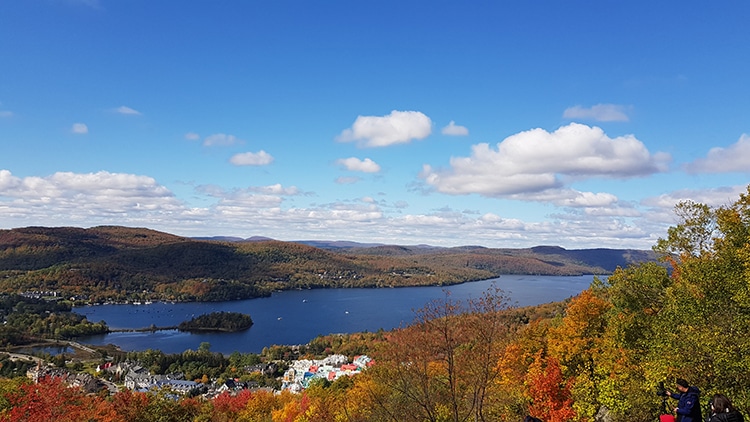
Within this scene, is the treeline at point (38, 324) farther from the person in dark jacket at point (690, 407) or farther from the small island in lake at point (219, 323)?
the person in dark jacket at point (690, 407)

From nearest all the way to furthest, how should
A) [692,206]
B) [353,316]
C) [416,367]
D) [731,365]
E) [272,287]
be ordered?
[731,365] → [416,367] → [692,206] → [353,316] → [272,287]

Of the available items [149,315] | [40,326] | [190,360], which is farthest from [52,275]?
[190,360]

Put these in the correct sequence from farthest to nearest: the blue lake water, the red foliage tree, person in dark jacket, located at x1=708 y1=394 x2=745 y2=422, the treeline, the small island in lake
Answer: the small island in lake
the blue lake water
the treeline
the red foliage tree
person in dark jacket, located at x1=708 y1=394 x2=745 y2=422

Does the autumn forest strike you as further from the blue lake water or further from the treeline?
the treeline

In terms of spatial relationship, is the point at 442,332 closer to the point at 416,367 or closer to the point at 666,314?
the point at 416,367

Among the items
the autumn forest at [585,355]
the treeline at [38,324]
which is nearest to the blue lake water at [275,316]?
the treeline at [38,324]

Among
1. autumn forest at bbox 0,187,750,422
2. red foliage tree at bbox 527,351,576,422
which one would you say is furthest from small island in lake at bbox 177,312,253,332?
red foliage tree at bbox 527,351,576,422

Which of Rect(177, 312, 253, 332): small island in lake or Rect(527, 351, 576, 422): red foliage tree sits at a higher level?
Rect(527, 351, 576, 422): red foliage tree
